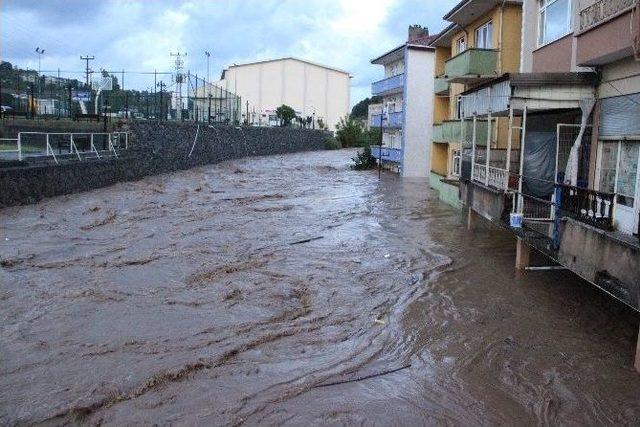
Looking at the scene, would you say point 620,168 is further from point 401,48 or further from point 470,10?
point 401,48

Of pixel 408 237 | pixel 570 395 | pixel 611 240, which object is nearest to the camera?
pixel 570 395

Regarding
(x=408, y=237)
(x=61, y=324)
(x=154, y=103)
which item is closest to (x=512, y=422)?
(x=61, y=324)

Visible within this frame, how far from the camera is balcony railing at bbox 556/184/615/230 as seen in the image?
26.4 feet

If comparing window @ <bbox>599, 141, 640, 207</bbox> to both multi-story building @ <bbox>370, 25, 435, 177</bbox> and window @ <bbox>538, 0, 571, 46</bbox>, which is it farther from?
multi-story building @ <bbox>370, 25, 435, 177</bbox>

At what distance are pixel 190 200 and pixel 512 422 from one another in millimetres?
18499

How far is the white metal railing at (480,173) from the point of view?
50.0ft

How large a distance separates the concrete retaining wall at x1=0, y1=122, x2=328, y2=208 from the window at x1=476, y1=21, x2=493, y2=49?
52.0 feet

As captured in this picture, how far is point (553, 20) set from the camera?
48.5 ft

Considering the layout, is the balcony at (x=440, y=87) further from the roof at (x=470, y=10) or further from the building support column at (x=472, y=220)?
the building support column at (x=472, y=220)

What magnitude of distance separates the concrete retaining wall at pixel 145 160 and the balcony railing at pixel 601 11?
52.4ft

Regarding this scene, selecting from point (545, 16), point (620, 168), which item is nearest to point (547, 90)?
point (620, 168)

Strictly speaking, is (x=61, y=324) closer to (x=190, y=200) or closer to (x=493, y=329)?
(x=493, y=329)

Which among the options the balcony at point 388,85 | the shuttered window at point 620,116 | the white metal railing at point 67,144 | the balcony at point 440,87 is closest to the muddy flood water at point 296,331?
the shuttered window at point 620,116

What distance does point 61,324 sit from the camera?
8.93 metres
